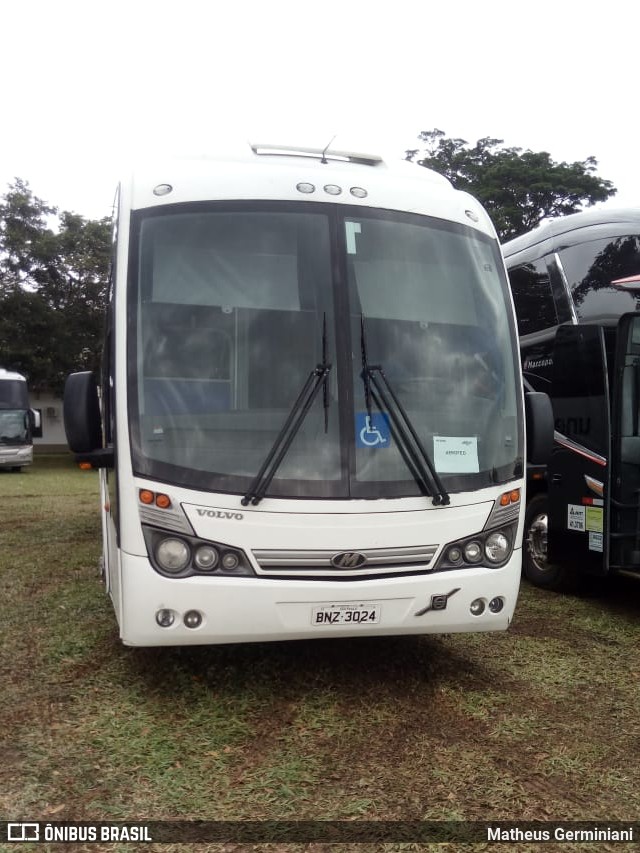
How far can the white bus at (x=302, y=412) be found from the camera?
4664 millimetres

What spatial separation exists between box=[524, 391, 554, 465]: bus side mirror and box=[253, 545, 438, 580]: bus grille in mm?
1080

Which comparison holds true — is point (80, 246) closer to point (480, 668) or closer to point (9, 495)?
point (9, 495)

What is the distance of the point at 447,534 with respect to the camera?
16.2 feet

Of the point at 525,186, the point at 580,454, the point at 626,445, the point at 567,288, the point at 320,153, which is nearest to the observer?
the point at 320,153

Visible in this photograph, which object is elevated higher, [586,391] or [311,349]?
[311,349]

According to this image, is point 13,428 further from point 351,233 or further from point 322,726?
point 322,726

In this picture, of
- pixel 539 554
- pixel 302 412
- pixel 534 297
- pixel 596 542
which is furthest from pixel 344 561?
pixel 534 297

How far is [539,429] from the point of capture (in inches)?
217

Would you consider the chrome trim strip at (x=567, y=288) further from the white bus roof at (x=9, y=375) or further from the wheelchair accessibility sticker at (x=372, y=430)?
the white bus roof at (x=9, y=375)

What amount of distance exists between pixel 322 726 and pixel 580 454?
3896 millimetres

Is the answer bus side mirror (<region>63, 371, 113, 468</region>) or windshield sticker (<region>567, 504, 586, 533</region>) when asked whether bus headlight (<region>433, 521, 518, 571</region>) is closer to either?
bus side mirror (<region>63, 371, 113, 468</region>)

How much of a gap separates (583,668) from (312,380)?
283cm

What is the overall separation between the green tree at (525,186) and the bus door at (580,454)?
19.1 metres

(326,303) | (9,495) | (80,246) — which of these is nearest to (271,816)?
(326,303)
